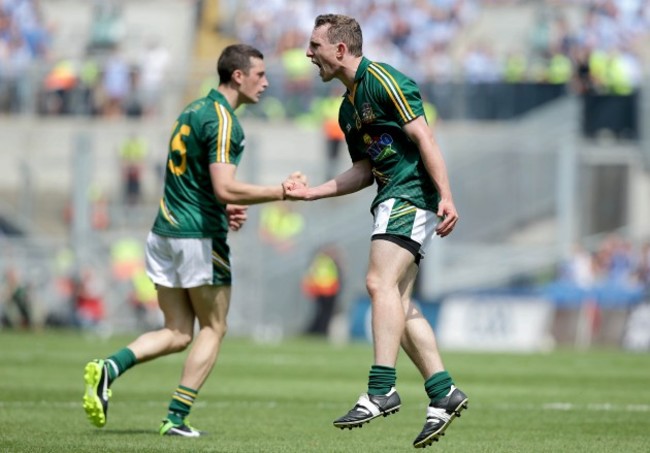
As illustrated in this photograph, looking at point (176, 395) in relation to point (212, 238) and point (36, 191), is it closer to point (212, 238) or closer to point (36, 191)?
point (212, 238)

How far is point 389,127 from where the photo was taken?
8898 millimetres

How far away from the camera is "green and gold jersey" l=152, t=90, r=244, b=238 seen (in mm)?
10258

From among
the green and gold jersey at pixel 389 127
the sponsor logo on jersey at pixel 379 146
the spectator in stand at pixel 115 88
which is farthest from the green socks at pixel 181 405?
the spectator in stand at pixel 115 88

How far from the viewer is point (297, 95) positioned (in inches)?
1148

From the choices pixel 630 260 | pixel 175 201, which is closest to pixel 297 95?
pixel 630 260

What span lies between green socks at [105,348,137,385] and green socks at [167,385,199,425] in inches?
15.8

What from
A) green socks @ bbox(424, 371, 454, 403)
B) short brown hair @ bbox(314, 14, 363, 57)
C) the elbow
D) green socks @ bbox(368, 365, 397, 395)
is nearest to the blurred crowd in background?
the elbow

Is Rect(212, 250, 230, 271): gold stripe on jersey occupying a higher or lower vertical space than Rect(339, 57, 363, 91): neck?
lower

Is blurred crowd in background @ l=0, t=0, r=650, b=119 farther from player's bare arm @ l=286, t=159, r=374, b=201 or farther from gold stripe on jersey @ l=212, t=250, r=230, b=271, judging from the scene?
player's bare arm @ l=286, t=159, r=374, b=201

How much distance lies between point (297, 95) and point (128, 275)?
4.87 metres

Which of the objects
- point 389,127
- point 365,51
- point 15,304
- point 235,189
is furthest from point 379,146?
point 365,51

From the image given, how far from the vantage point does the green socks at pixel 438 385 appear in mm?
8703

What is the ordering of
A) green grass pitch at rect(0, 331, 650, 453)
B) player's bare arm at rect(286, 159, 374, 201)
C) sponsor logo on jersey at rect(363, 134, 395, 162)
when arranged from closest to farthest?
1. sponsor logo on jersey at rect(363, 134, 395, 162)
2. player's bare arm at rect(286, 159, 374, 201)
3. green grass pitch at rect(0, 331, 650, 453)

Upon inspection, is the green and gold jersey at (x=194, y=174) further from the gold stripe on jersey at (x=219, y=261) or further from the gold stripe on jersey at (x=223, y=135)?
the gold stripe on jersey at (x=219, y=261)
